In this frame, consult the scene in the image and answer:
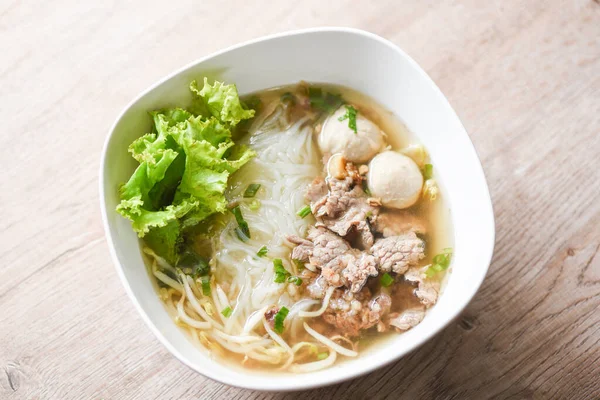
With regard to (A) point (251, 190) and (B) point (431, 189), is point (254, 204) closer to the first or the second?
(A) point (251, 190)

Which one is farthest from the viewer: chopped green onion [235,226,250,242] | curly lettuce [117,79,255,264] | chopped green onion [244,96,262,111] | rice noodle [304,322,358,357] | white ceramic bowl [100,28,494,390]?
chopped green onion [244,96,262,111]

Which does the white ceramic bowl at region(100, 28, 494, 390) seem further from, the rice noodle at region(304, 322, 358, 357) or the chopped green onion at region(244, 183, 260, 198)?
the chopped green onion at region(244, 183, 260, 198)

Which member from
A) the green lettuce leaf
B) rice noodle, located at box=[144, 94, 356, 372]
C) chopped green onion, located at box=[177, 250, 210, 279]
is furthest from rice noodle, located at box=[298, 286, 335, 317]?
the green lettuce leaf

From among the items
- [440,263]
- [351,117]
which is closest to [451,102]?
[351,117]

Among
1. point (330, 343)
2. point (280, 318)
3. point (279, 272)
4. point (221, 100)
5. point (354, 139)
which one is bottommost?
point (330, 343)

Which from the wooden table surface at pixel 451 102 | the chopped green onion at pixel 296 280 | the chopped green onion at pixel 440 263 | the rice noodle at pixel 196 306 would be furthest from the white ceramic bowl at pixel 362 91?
the chopped green onion at pixel 296 280

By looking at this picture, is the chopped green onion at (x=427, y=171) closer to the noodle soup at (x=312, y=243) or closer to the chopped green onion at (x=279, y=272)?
the noodle soup at (x=312, y=243)

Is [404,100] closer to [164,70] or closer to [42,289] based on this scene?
[164,70]
